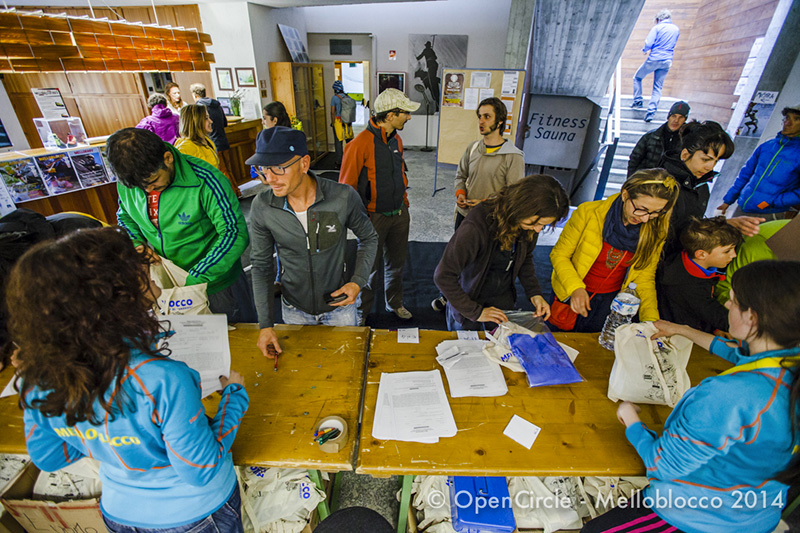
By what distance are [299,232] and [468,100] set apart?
448 cm

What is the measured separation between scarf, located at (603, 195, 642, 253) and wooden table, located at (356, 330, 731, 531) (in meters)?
0.56

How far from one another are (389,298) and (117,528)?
7.32 feet

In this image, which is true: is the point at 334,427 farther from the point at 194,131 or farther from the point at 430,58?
the point at 430,58

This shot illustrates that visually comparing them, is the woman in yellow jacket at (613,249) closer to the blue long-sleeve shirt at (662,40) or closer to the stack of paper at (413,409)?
the stack of paper at (413,409)

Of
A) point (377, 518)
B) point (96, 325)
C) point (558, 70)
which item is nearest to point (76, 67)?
point (96, 325)

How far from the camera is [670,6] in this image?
625cm

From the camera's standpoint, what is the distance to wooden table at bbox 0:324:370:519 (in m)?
1.14

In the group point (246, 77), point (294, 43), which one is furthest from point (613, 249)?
point (294, 43)

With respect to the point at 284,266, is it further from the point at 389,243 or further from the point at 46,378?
the point at 389,243

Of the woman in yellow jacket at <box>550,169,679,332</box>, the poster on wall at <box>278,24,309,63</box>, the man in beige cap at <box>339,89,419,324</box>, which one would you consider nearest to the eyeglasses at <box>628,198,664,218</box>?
the woman in yellow jacket at <box>550,169,679,332</box>

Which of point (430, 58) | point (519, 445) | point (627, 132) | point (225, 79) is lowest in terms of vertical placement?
point (519, 445)

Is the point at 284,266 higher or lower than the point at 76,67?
lower

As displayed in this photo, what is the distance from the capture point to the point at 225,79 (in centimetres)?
669

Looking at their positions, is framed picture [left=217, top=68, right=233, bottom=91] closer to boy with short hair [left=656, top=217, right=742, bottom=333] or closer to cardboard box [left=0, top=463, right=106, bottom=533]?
Result: cardboard box [left=0, top=463, right=106, bottom=533]
